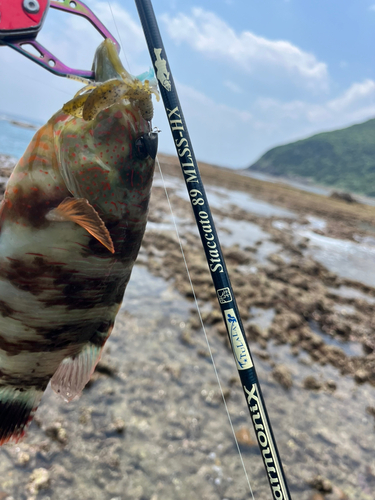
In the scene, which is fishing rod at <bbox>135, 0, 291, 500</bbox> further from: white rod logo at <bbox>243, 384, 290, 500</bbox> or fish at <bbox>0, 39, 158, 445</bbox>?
fish at <bbox>0, 39, 158, 445</bbox>

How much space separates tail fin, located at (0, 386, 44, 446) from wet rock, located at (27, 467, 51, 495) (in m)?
1.92

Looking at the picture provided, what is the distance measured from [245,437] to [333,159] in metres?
139

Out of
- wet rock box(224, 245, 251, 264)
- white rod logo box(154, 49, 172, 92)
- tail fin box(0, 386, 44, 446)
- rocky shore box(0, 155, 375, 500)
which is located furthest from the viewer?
wet rock box(224, 245, 251, 264)

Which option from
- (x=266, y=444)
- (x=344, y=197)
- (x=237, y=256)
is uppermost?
(x=344, y=197)

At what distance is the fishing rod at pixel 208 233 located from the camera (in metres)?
1.31

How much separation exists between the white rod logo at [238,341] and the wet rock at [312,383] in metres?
3.98

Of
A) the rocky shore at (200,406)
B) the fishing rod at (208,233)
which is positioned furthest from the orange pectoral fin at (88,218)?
the rocky shore at (200,406)

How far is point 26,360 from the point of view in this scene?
1.36m

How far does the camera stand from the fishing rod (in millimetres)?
1313

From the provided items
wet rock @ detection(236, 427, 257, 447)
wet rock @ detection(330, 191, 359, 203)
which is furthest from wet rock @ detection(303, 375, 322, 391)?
Answer: wet rock @ detection(330, 191, 359, 203)

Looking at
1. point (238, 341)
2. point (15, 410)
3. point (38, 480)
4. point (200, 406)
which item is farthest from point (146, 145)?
point (200, 406)

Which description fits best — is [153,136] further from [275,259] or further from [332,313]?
[275,259]

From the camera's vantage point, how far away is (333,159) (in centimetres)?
12531

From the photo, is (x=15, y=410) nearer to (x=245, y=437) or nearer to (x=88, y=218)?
(x=88, y=218)
